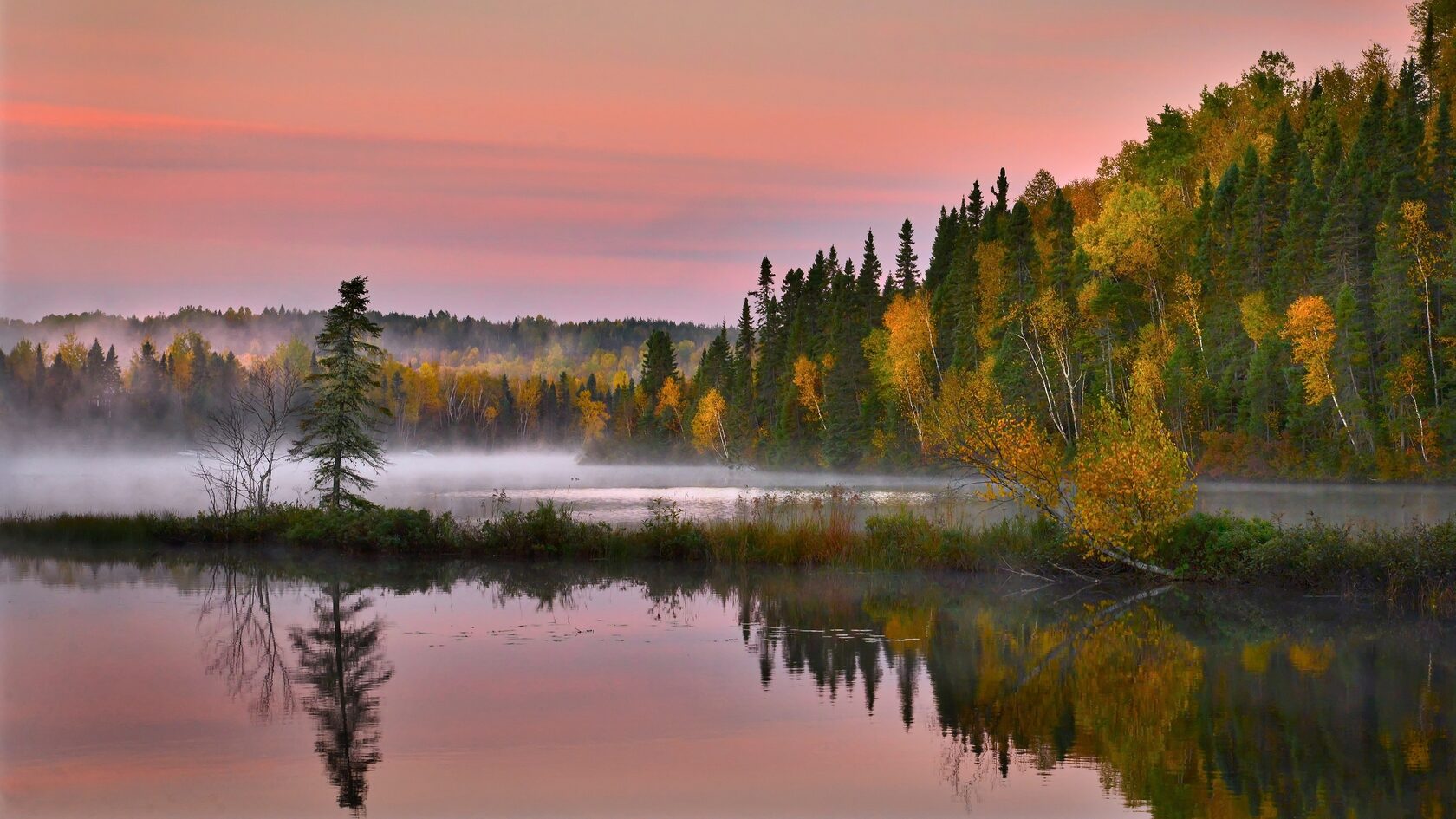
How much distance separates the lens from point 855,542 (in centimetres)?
2858

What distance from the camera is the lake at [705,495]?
149ft

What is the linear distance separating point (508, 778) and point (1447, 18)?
313 ft

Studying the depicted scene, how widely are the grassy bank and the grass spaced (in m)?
0.03

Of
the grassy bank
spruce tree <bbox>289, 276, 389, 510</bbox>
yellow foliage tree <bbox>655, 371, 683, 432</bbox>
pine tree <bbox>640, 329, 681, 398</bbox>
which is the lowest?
the grassy bank

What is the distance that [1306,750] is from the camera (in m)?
13.2

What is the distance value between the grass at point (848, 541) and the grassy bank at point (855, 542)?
0.08 ft

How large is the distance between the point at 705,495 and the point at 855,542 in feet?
134

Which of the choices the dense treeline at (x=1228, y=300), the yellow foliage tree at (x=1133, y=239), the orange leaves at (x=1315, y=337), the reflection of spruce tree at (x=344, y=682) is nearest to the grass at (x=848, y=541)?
the reflection of spruce tree at (x=344, y=682)

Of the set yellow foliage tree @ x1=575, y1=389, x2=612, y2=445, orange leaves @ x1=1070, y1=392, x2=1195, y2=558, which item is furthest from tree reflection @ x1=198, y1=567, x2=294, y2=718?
yellow foliage tree @ x1=575, y1=389, x2=612, y2=445

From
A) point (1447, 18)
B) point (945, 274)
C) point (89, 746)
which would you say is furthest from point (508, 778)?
point (945, 274)

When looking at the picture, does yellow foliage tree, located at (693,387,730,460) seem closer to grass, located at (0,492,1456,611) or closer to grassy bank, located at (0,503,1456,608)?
grass, located at (0,492,1456,611)

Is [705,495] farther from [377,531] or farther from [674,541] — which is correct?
[674,541]

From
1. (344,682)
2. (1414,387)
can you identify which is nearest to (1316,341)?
(1414,387)

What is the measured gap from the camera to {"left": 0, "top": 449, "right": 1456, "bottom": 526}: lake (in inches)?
1788
